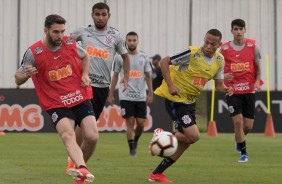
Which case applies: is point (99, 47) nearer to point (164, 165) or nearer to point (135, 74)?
point (164, 165)

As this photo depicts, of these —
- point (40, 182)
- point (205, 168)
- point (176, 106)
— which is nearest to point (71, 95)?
point (40, 182)

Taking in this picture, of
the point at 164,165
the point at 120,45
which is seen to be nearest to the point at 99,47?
the point at 120,45

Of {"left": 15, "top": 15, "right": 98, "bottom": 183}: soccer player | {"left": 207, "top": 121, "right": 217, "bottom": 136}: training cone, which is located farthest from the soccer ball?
{"left": 207, "top": 121, "right": 217, "bottom": 136}: training cone

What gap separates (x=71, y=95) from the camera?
452 inches

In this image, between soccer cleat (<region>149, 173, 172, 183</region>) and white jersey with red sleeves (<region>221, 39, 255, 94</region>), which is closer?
soccer cleat (<region>149, 173, 172, 183</region>)

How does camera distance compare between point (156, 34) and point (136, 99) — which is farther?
point (156, 34)

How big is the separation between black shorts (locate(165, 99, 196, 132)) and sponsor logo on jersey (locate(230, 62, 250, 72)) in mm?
4457

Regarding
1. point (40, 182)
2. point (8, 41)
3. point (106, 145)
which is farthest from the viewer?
point (8, 41)

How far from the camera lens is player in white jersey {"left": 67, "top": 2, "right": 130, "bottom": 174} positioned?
1350 centimetres

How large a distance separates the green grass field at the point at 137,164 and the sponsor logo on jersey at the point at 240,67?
1726 mm

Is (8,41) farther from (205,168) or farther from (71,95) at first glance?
(71,95)

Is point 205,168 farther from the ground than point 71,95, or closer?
closer

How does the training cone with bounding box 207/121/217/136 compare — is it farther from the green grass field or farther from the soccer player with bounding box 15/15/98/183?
the soccer player with bounding box 15/15/98/183

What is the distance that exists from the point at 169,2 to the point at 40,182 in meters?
21.0
